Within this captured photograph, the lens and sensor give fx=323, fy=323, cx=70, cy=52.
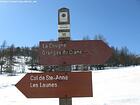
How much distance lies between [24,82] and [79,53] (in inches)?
45.9

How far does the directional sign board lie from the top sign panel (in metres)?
0.26

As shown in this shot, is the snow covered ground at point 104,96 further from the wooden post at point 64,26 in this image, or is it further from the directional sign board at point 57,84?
the wooden post at point 64,26

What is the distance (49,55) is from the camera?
6121mm

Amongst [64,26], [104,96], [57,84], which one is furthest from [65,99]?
[104,96]

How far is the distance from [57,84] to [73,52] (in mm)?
673

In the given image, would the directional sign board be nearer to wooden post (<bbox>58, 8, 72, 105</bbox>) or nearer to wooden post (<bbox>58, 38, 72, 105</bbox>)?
wooden post (<bbox>58, 38, 72, 105</bbox>)

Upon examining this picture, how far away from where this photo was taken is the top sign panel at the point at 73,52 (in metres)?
6.05

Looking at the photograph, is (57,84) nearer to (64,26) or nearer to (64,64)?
(64,64)

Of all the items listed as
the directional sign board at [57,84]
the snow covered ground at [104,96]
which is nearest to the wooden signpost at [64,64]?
the directional sign board at [57,84]

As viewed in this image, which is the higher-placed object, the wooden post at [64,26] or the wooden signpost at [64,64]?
the wooden post at [64,26]

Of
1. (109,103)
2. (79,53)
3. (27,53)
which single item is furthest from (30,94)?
(27,53)

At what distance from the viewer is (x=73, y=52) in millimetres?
6078

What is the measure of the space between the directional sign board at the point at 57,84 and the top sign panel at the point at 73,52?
0.26 m

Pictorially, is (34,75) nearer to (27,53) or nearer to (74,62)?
(74,62)
